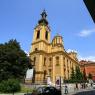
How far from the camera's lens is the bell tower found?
188 ft

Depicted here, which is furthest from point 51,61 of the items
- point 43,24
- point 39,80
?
point 43,24

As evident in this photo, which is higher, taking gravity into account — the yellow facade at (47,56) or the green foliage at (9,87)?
the yellow facade at (47,56)

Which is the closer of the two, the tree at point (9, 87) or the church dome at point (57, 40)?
the tree at point (9, 87)

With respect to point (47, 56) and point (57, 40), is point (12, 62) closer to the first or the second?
point (47, 56)

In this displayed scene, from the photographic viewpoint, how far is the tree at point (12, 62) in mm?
39250

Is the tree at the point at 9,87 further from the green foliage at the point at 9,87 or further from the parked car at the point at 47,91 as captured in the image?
the parked car at the point at 47,91

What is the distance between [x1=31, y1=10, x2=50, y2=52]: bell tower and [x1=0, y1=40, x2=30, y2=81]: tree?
13262 mm

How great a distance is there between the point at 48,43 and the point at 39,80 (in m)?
13.7

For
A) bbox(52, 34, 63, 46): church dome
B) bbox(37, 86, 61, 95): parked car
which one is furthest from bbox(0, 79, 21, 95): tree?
bbox(52, 34, 63, 46): church dome

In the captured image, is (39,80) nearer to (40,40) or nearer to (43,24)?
(40,40)

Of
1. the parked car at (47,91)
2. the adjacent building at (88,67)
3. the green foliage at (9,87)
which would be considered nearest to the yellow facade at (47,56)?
the green foliage at (9,87)

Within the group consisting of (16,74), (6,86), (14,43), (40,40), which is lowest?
(6,86)

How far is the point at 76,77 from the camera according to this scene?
57.2m

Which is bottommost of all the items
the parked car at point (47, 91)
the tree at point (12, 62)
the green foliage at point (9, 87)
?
the parked car at point (47, 91)
